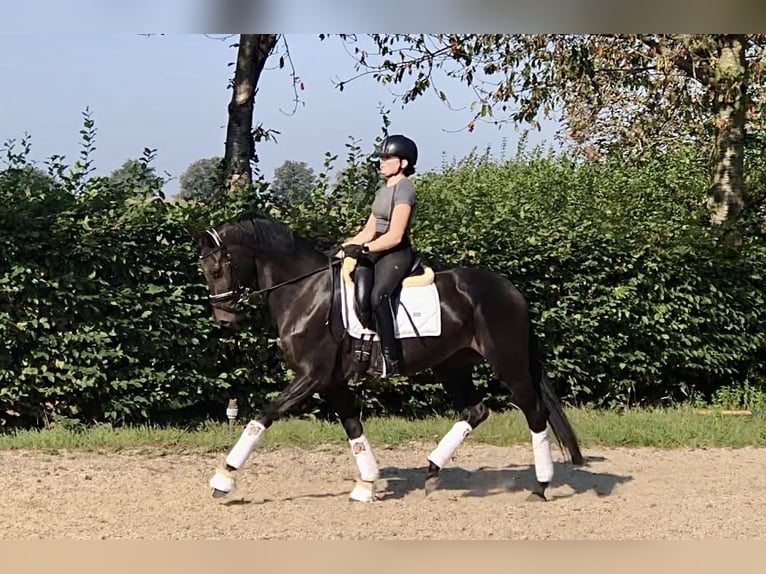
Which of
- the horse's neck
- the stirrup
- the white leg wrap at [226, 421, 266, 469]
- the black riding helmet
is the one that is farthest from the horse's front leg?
the black riding helmet

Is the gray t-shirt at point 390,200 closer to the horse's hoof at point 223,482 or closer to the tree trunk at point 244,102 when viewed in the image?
the horse's hoof at point 223,482

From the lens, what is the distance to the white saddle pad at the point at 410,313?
6.28m

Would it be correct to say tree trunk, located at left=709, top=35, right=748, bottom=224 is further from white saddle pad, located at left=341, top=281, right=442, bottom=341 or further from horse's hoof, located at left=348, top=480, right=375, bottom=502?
horse's hoof, located at left=348, top=480, right=375, bottom=502

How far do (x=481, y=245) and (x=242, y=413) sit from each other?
3099 mm

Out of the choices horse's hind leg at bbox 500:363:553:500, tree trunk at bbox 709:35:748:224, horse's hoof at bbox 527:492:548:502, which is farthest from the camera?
tree trunk at bbox 709:35:748:224

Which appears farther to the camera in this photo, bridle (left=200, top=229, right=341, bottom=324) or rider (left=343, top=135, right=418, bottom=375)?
bridle (left=200, top=229, right=341, bottom=324)

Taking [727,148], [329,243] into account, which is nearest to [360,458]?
[329,243]

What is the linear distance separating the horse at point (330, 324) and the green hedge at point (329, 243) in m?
0.57

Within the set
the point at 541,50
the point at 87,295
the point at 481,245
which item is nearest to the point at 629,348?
the point at 481,245

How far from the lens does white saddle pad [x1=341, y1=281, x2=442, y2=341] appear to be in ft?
20.6

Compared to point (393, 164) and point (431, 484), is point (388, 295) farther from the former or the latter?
point (431, 484)

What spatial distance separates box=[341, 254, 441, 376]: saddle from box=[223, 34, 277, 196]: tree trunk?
15.7 feet

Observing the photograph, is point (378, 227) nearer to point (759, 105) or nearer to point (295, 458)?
point (295, 458)

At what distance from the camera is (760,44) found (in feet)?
40.0
